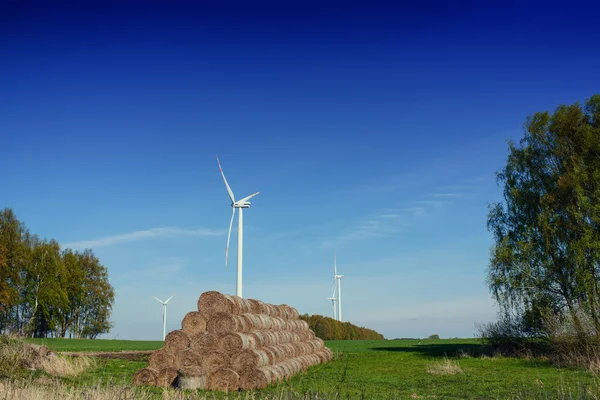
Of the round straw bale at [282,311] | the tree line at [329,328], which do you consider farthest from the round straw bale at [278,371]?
the tree line at [329,328]

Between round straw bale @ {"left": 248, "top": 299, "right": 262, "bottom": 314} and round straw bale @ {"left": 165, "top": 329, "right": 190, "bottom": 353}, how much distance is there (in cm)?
333

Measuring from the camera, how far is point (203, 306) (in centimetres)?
2062

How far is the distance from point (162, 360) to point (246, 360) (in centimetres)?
321

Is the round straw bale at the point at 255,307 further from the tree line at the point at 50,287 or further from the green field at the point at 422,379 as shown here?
the tree line at the point at 50,287

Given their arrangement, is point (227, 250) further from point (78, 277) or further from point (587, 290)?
point (78, 277)

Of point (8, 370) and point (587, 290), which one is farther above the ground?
point (587, 290)

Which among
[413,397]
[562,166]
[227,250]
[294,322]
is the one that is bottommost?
[413,397]

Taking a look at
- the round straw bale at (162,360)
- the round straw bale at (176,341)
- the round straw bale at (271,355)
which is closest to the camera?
the round straw bale at (162,360)

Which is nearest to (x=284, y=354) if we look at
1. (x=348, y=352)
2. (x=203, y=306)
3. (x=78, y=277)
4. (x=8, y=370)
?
(x=203, y=306)

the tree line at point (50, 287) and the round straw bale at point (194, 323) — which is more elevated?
the tree line at point (50, 287)

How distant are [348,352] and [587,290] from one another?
1452 centimetres

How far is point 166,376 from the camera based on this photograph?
736 inches

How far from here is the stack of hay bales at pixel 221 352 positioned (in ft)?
58.9

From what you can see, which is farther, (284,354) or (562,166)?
(562,166)
